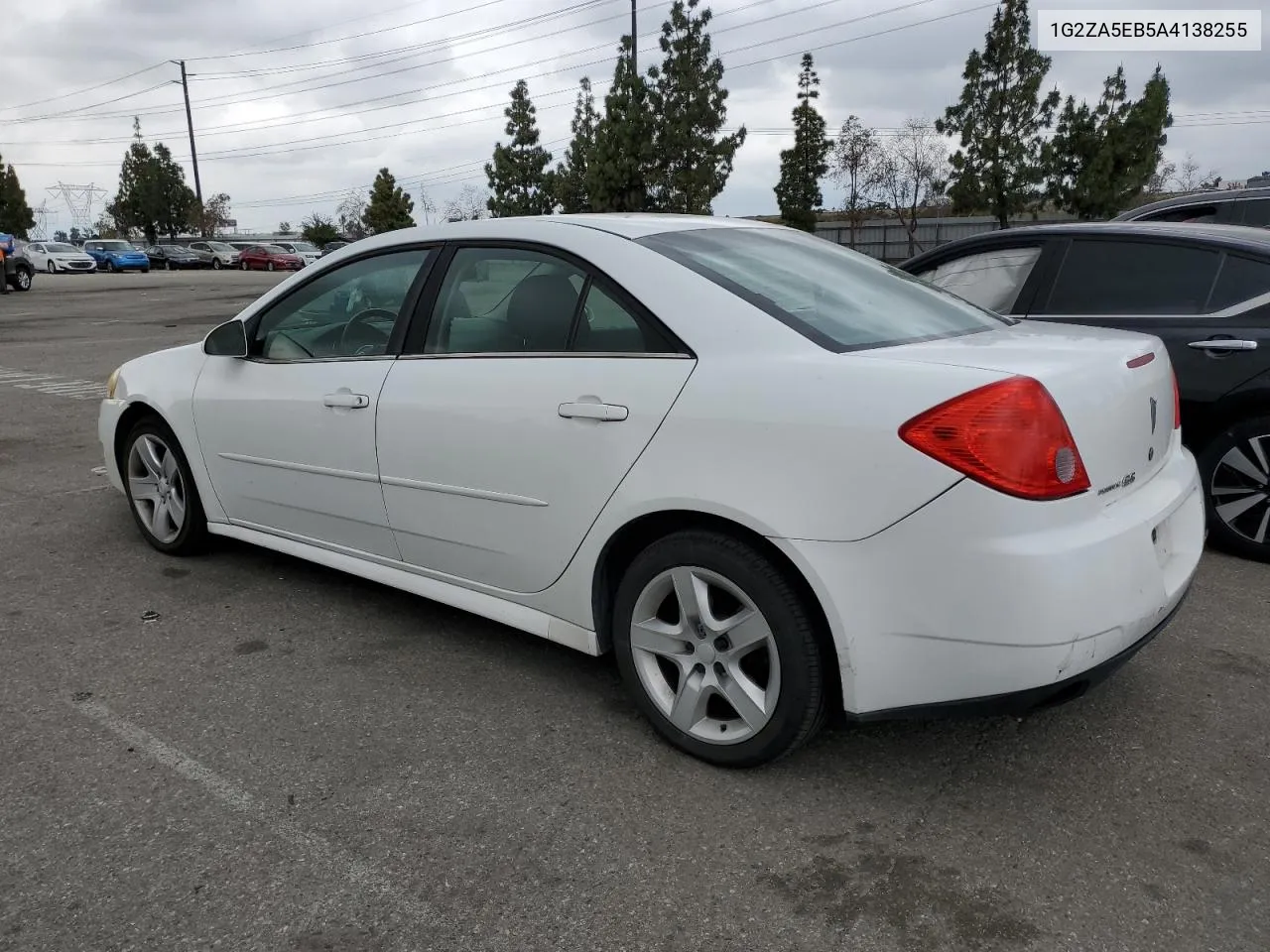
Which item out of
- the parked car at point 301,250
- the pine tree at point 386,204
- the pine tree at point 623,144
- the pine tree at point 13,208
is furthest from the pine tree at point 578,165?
the pine tree at point 13,208

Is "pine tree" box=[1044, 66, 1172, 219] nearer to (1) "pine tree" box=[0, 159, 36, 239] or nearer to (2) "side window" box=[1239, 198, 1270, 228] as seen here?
(2) "side window" box=[1239, 198, 1270, 228]

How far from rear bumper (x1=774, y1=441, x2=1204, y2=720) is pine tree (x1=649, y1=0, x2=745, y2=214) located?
97.0 feet

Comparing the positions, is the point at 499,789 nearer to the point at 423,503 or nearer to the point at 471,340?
the point at 423,503

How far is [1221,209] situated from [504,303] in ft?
23.4

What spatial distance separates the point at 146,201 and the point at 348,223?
21450 mm

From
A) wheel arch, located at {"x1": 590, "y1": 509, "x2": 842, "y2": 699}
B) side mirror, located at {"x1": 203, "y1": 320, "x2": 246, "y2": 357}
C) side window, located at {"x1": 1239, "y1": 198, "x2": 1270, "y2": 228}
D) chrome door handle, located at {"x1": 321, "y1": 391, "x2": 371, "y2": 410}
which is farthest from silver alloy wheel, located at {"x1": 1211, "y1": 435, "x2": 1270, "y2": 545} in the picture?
side window, located at {"x1": 1239, "y1": 198, "x2": 1270, "y2": 228}

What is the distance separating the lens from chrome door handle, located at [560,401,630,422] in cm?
282

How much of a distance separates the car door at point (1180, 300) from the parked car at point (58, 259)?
4645cm

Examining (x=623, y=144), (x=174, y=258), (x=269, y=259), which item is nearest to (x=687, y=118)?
(x=623, y=144)

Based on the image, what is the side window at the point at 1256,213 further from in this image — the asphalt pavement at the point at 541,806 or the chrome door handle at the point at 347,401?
the chrome door handle at the point at 347,401

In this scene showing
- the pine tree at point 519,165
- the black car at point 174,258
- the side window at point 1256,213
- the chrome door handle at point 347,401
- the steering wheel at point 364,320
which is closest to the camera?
the chrome door handle at point 347,401

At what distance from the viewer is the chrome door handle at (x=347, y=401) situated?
353cm

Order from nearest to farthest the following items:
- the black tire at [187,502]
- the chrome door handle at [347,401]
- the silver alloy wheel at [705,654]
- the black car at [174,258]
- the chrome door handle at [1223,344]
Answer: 1. the silver alloy wheel at [705,654]
2. the chrome door handle at [347,401]
3. the chrome door handle at [1223,344]
4. the black tire at [187,502]
5. the black car at [174,258]

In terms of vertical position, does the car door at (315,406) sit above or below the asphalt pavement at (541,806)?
above
